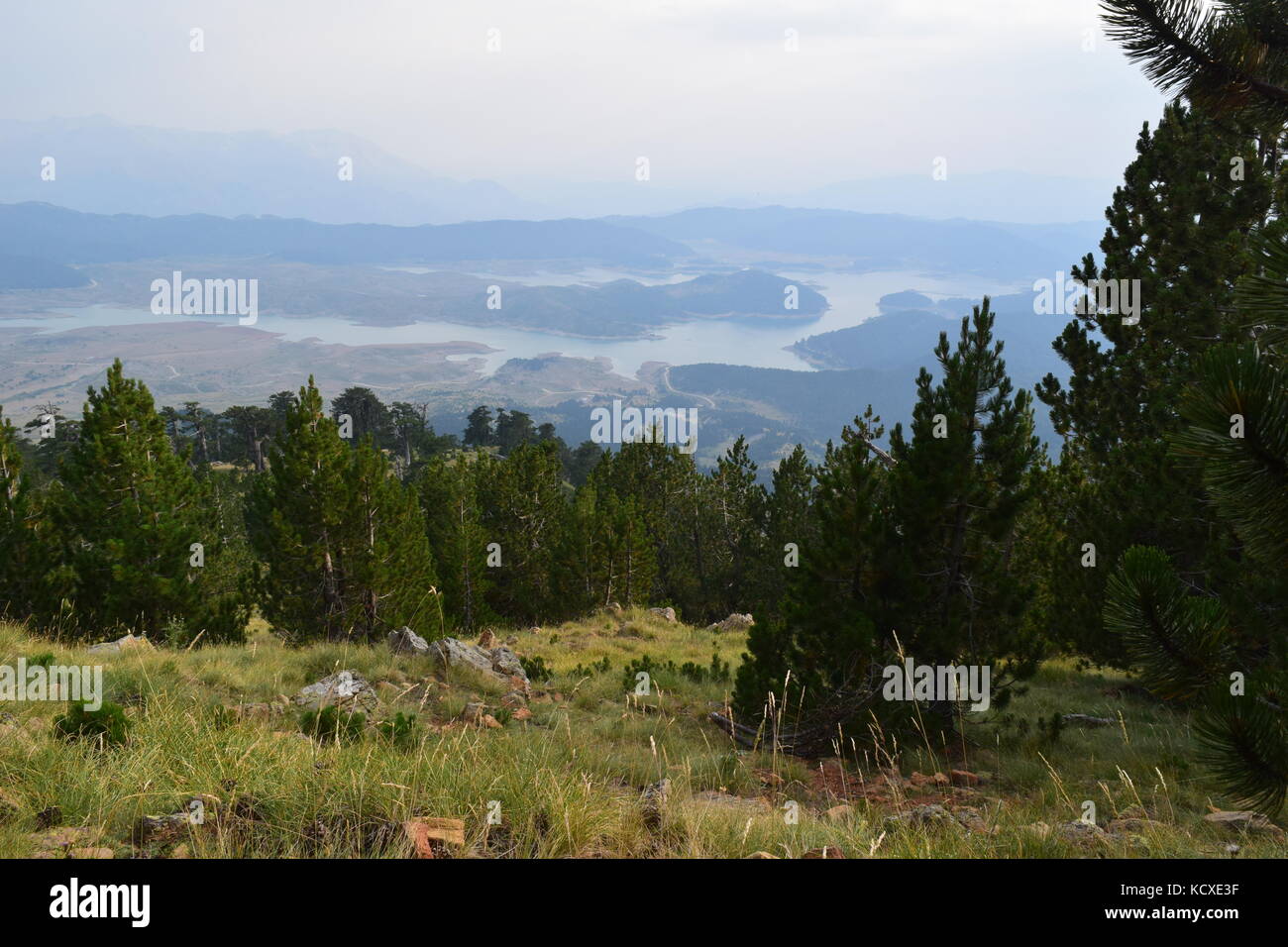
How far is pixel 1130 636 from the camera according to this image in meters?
3.60

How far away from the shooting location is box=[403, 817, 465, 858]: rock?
126 inches

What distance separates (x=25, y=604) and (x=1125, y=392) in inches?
953

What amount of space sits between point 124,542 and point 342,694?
37.4 ft

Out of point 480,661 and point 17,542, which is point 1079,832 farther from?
point 17,542

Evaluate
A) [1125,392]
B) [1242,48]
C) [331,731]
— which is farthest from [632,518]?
[1242,48]

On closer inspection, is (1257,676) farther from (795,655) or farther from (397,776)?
(795,655)

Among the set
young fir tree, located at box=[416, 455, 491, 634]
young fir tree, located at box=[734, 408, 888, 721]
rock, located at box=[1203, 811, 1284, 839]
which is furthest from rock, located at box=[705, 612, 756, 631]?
rock, located at box=[1203, 811, 1284, 839]

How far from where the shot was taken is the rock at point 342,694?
734 cm

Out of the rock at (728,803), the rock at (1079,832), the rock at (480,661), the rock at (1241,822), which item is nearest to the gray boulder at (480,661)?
the rock at (480,661)

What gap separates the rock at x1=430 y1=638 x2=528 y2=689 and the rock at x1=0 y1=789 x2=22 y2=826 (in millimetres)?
7747

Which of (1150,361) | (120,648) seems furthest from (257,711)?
(1150,361)

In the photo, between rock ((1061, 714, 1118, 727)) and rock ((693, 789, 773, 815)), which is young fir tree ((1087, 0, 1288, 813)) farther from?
rock ((1061, 714, 1118, 727))

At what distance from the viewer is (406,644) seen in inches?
477

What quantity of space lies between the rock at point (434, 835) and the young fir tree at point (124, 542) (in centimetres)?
1397
